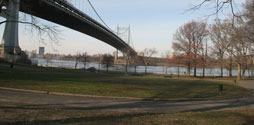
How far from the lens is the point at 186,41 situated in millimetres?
45500

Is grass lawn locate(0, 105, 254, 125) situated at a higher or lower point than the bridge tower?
lower

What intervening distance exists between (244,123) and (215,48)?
1502 inches

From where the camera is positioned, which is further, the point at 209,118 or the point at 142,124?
the point at 209,118

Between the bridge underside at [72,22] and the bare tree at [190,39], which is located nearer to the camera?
the bridge underside at [72,22]

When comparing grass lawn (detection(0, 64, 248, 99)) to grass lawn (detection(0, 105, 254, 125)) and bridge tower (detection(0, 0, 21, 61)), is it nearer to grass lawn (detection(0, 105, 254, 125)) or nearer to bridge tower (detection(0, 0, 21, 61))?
grass lawn (detection(0, 105, 254, 125))

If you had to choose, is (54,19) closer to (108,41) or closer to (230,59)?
(108,41)

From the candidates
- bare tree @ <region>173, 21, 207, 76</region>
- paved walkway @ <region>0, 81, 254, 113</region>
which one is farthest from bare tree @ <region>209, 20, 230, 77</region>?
paved walkway @ <region>0, 81, 254, 113</region>

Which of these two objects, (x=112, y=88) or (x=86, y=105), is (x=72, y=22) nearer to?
(x=112, y=88)

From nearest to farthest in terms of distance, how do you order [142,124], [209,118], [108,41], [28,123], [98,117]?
[28,123] → [142,124] → [98,117] → [209,118] → [108,41]

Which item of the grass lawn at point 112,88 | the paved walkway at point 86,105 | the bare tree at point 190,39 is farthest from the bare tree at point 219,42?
the paved walkway at point 86,105

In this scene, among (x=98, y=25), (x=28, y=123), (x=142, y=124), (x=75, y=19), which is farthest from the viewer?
(x=98, y=25)

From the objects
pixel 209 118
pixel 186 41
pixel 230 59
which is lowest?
pixel 209 118

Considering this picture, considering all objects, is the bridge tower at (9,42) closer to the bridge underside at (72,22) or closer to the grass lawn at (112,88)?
the bridge underside at (72,22)

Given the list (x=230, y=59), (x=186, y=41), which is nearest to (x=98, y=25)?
(x=186, y=41)
